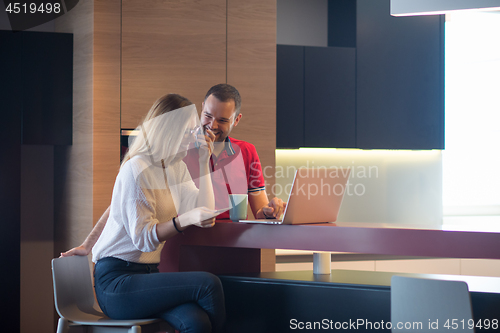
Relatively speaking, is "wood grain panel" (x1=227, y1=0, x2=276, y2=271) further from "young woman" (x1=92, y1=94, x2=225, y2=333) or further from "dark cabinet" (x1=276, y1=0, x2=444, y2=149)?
"young woman" (x1=92, y1=94, x2=225, y2=333)

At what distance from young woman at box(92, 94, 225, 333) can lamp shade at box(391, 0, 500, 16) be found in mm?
1031

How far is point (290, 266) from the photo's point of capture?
362 centimetres

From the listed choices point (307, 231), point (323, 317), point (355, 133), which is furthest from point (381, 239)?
point (355, 133)

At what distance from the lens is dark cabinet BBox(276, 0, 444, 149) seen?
3727 mm

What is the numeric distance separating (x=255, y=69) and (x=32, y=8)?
64.8 inches

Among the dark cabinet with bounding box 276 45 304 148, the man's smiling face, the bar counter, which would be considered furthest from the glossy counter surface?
the dark cabinet with bounding box 276 45 304 148

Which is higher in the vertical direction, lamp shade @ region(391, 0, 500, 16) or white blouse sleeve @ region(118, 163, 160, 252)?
lamp shade @ region(391, 0, 500, 16)

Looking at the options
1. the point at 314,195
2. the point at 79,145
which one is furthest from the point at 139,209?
the point at 79,145

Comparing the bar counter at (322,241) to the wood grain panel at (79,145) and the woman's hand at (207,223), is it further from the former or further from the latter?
the wood grain panel at (79,145)

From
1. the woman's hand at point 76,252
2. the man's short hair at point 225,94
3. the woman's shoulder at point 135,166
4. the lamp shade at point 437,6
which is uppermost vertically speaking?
the lamp shade at point 437,6

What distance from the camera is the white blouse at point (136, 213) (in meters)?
1.68

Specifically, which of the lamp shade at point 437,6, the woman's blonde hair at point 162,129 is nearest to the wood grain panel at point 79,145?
the woman's blonde hair at point 162,129

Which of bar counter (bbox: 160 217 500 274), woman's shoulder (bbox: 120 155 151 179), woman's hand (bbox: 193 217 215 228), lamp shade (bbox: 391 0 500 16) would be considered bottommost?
bar counter (bbox: 160 217 500 274)

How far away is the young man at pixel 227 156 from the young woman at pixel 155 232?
0.48 m
